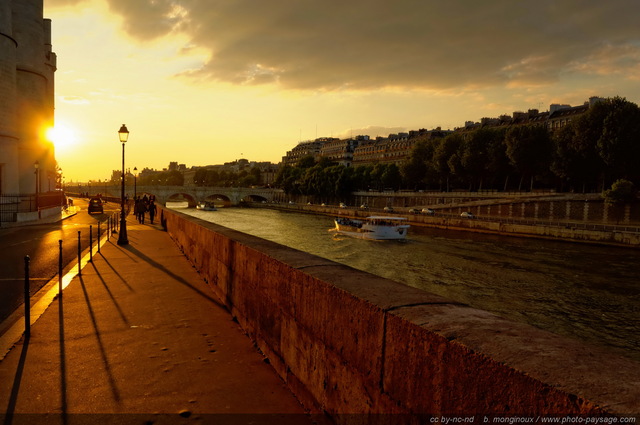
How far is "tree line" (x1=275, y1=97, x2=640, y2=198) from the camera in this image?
173 feet

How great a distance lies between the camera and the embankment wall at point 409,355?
1.84 m

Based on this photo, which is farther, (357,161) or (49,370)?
(357,161)

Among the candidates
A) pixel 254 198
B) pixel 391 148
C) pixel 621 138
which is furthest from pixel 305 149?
pixel 621 138

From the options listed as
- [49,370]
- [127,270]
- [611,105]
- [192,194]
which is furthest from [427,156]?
[49,370]

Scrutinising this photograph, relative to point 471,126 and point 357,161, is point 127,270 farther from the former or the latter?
point 357,161

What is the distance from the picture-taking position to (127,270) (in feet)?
35.5

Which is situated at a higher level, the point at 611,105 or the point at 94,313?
the point at 611,105

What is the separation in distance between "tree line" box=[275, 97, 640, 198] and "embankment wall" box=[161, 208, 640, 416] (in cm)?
5932

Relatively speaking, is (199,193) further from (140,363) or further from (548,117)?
(140,363)

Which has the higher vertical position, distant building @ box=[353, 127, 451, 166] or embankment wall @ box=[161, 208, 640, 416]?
distant building @ box=[353, 127, 451, 166]

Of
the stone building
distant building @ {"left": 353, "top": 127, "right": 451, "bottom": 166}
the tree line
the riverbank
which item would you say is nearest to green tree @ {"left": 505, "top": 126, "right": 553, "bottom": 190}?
the tree line

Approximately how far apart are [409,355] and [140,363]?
3562 mm

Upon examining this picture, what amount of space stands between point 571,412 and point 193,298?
7.15 metres

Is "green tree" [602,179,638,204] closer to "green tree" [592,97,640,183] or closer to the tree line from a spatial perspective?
"green tree" [592,97,640,183]
